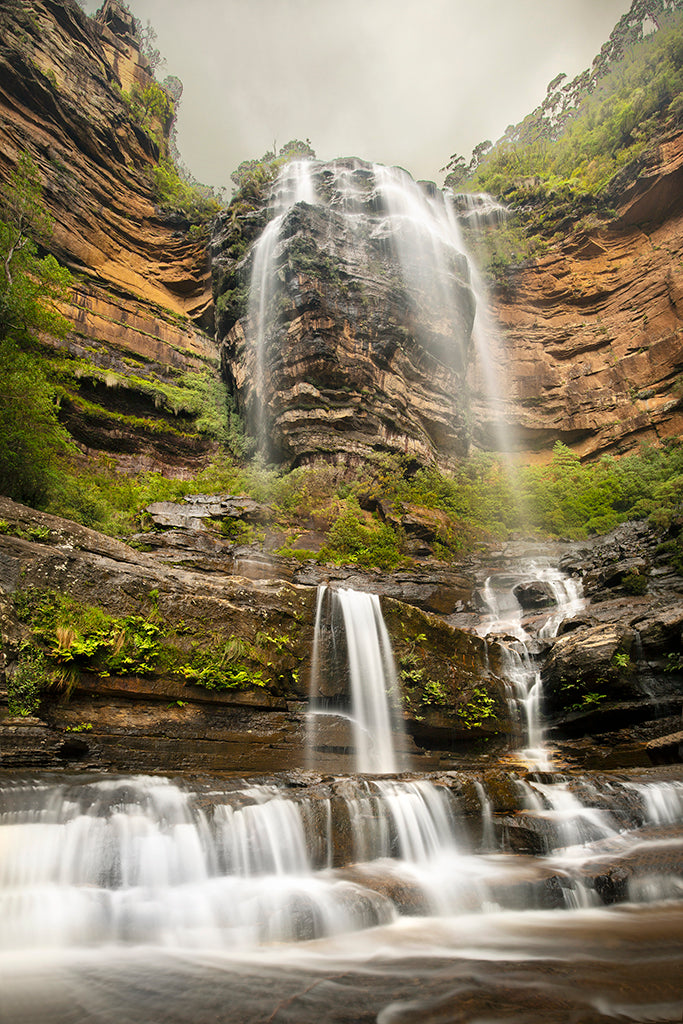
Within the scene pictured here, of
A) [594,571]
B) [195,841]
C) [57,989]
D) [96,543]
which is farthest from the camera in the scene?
[594,571]

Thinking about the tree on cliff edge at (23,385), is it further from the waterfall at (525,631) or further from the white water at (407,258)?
the white water at (407,258)

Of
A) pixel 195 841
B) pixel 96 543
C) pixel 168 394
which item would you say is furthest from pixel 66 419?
pixel 195 841

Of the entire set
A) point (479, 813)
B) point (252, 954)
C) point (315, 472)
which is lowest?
point (252, 954)

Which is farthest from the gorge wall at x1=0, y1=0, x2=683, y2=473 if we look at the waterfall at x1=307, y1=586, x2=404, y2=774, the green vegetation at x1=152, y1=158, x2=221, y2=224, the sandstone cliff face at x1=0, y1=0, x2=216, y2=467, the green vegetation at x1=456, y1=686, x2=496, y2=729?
the green vegetation at x1=456, y1=686, x2=496, y2=729

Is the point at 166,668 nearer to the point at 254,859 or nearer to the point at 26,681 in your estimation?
the point at 26,681

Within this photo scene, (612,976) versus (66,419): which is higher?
(66,419)

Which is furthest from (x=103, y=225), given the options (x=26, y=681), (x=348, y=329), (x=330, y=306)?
(x=26, y=681)

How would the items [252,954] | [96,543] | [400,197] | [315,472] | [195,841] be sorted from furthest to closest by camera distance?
1. [400,197]
2. [315,472]
3. [96,543]
4. [195,841]
5. [252,954]

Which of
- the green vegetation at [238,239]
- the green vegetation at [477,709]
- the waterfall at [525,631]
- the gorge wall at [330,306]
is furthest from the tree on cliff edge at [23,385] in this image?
the green vegetation at [238,239]

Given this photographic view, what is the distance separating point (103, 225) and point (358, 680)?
1035 inches

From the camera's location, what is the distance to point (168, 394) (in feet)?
70.7

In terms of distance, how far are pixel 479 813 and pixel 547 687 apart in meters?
4.39

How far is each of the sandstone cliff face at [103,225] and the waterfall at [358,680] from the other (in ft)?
47.0

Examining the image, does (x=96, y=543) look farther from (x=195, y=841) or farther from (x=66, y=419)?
(x=66, y=419)
